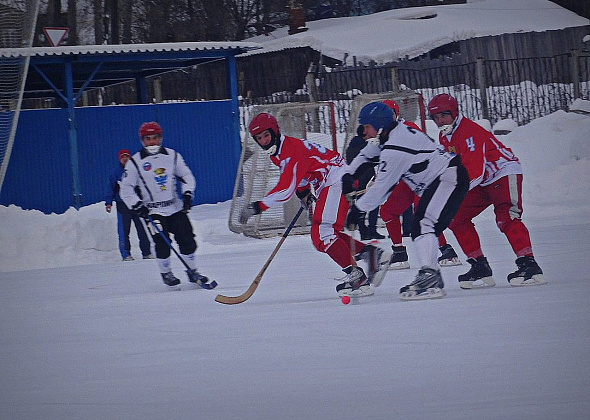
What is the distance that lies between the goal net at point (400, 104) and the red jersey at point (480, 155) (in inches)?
231

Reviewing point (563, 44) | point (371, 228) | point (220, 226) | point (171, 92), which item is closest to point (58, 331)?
point (371, 228)

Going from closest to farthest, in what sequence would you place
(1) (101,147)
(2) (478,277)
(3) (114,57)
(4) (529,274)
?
(4) (529,274), (2) (478,277), (3) (114,57), (1) (101,147)

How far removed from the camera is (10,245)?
36.1ft

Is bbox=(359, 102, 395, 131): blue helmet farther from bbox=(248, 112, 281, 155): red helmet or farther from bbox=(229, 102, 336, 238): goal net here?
bbox=(229, 102, 336, 238): goal net

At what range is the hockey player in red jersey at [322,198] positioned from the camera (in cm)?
681

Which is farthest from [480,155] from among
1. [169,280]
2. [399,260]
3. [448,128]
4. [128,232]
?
[128,232]

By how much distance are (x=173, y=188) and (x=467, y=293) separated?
2995 millimetres

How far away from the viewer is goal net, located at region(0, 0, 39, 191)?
12242 millimetres

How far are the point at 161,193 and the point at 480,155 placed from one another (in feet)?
9.83

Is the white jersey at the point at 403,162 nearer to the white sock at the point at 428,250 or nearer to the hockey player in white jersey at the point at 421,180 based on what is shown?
the hockey player in white jersey at the point at 421,180

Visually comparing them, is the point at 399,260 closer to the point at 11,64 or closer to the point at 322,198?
the point at 322,198

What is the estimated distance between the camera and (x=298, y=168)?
6871 millimetres

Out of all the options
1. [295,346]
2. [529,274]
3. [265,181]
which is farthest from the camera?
[265,181]

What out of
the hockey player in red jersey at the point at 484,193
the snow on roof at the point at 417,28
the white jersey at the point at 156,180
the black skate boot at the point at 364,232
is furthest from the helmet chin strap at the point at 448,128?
the snow on roof at the point at 417,28
